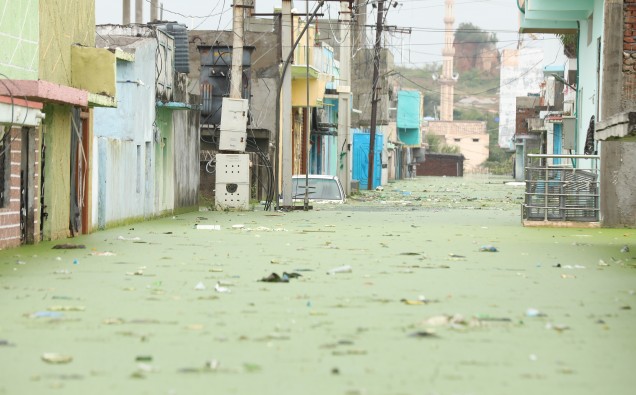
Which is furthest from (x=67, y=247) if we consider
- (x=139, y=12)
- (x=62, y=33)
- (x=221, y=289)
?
(x=139, y=12)

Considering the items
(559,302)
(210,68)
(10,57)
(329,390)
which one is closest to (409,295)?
(559,302)

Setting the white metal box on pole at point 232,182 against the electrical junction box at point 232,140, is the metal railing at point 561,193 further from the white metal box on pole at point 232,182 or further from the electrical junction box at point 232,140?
the electrical junction box at point 232,140

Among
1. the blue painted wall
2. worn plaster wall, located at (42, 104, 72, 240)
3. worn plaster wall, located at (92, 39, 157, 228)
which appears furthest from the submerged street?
the blue painted wall

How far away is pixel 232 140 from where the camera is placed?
34156 millimetres

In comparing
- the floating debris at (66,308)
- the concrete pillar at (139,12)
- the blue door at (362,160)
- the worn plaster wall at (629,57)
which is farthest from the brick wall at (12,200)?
the blue door at (362,160)

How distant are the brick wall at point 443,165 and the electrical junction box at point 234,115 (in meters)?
105

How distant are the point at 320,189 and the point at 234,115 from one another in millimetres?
7750

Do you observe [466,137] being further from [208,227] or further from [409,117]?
[208,227]

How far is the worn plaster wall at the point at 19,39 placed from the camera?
18.2 metres

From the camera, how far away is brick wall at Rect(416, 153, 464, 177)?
139 m

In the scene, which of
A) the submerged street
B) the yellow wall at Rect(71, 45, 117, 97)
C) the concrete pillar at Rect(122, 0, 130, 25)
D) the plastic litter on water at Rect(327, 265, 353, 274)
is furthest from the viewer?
the concrete pillar at Rect(122, 0, 130, 25)

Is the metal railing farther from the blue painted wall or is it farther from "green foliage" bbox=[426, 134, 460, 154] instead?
"green foliage" bbox=[426, 134, 460, 154]

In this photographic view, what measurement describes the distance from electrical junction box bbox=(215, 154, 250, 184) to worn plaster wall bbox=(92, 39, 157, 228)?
473 centimetres

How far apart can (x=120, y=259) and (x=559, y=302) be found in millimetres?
6628
